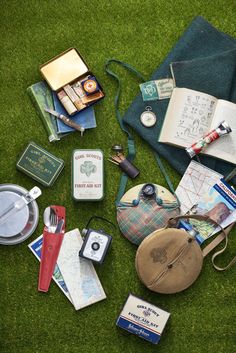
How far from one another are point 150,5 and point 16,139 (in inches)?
45.9

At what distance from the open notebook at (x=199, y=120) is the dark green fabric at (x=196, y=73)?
0.05 meters

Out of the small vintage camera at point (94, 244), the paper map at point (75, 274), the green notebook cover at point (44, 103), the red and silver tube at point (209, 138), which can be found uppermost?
the red and silver tube at point (209, 138)

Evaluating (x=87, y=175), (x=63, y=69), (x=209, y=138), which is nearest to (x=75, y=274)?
(x=87, y=175)

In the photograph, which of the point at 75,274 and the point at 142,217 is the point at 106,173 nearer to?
the point at 142,217

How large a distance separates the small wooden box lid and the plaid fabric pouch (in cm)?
80

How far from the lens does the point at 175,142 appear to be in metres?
2.98

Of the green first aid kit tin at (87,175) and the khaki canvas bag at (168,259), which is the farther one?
the green first aid kit tin at (87,175)

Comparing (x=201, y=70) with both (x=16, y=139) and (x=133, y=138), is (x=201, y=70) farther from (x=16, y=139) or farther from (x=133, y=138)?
(x=16, y=139)

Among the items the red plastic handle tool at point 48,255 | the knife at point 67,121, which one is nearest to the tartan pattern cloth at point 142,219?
the red plastic handle tool at point 48,255

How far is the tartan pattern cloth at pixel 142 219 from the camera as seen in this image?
2939 millimetres

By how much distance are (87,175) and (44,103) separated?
507 millimetres

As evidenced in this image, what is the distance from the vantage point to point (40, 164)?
2.99 metres

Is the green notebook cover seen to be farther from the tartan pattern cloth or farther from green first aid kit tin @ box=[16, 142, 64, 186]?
A: the tartan pattern cloth

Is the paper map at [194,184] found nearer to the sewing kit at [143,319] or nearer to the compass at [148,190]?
the compass at [148,190]
